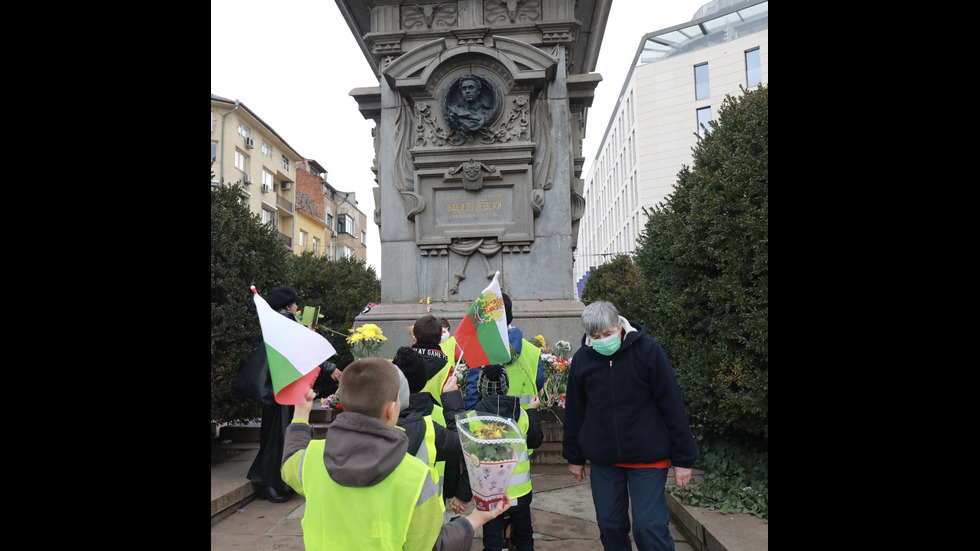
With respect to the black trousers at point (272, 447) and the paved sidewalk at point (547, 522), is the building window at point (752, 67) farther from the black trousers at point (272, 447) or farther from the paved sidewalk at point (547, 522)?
the black trousers at point (272, 447)

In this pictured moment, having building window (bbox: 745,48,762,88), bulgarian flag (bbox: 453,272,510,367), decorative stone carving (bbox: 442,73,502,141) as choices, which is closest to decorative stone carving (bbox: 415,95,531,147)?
decorative stone carving (bbox: 442,73,502,141)

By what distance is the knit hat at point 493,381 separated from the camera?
4.15 metres

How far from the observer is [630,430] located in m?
3.63

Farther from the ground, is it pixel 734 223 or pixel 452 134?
pixel 452 134

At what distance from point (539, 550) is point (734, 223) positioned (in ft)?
9.71

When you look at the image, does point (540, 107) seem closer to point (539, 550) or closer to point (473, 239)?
point (473, 239)

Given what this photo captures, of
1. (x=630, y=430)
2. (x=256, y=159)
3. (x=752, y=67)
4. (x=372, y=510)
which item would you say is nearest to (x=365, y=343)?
(x=630, y=430)

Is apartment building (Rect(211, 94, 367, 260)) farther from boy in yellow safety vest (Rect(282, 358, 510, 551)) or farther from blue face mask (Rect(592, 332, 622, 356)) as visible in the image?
boy in yellow safety vest (Rect(282, 358, 510, 551))

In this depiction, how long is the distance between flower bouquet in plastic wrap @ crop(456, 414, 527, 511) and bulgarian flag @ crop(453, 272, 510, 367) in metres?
1.08

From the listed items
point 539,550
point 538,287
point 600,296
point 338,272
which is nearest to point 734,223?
point 539,550

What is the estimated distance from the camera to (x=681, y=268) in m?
5.60

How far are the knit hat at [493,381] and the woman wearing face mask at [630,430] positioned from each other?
23.4 inches

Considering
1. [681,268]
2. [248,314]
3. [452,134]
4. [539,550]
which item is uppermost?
[452,134]

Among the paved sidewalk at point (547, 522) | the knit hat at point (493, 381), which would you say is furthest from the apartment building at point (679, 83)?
the knit hat at point (493, 381)
